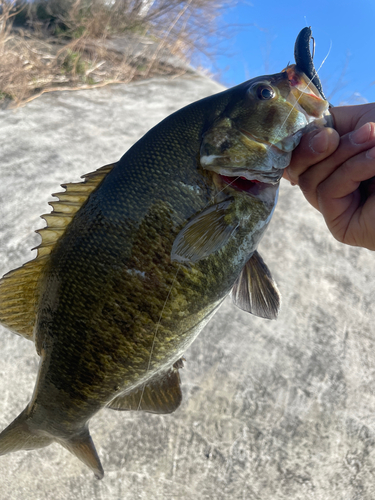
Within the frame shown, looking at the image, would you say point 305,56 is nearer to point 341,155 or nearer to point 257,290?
point 341,155

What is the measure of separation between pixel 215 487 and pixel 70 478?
3.11 ft

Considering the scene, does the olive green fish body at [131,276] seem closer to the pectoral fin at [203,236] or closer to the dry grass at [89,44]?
the pectoral fin at [203,236]

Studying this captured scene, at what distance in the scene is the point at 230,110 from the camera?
49.4 inches

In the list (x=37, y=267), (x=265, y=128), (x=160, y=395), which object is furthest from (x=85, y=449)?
(x=265, y=128)

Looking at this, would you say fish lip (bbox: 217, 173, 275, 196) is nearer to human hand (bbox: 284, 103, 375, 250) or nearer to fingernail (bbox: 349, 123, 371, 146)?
human hand (bbox: 284, 103, 375, 250)

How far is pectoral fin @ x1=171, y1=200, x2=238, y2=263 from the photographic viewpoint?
1107mm

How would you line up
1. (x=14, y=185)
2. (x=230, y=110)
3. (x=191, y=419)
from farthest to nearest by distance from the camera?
(x=14, y=185)
(x=191, y=419)
(x=230, y=110)

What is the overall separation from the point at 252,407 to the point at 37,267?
6.39 feet

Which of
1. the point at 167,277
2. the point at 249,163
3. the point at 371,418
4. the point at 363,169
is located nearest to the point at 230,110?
the point at 249,163

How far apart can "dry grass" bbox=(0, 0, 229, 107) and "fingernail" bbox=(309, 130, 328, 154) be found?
5.02 metres

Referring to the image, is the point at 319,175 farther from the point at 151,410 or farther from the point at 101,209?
the point at 151,410

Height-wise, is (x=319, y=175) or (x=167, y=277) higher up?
(x=319, y=175)

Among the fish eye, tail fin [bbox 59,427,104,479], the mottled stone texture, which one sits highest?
the fish eye

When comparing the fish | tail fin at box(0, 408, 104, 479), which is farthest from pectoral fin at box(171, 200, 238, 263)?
tail fin at box(0, 408, 104, 479)
